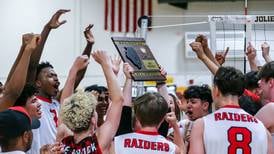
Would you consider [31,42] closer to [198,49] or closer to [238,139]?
[198,49]

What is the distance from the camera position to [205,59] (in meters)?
4.37

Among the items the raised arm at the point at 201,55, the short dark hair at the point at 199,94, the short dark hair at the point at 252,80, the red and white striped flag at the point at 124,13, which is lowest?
the short dark hair at the point at 199,94

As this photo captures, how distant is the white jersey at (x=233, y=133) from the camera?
335cm

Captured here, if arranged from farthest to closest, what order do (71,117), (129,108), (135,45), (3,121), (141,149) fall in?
(135,45)
(129,108)
(141,149)
(71,117)
(3,121)

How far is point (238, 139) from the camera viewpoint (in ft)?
11.0

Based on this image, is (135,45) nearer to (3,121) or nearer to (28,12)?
(3,121)

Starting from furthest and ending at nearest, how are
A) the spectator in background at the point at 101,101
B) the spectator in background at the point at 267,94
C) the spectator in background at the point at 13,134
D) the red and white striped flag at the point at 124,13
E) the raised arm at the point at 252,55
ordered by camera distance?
the red and white striped flag at the point at 124,13, the raised arm at the point at 252,55, the spectator in background at the point at 101,101, the spectator in background at the point at 267,94, the spectator in background at the point at 13,134

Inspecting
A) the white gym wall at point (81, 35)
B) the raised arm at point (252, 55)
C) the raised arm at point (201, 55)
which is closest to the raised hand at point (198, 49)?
the raised arm at point (201, 55)

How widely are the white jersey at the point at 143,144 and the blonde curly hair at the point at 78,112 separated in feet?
1.18

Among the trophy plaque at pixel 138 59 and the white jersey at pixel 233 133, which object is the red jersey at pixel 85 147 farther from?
the trophy plaque at pixel 138 59

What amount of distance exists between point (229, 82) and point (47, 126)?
2258mm

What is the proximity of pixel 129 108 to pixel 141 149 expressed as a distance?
1.88 ft

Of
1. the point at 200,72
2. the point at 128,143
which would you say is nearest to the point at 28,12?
the point at 200,72

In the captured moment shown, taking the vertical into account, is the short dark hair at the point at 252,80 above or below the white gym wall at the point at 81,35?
below
